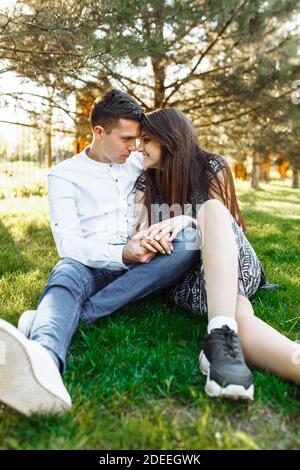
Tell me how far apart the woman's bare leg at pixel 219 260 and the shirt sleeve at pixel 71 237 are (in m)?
0.46

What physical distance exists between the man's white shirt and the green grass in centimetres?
33

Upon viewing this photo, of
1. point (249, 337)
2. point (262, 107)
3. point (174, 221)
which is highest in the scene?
point (262, 107)

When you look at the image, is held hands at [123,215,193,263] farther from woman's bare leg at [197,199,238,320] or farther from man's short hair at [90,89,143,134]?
man's short hair at [90,89,143,134]

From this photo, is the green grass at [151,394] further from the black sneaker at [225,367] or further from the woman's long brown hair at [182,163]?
the woman's long brown hair at [182,163]

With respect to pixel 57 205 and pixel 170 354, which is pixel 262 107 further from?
pixel 170 354

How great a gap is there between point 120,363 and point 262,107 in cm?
623

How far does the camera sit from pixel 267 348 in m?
1.68

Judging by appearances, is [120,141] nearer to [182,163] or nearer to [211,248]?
[182,163]

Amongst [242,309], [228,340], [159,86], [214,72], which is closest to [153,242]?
[242,309]

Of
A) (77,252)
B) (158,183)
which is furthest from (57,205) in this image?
(158,183)

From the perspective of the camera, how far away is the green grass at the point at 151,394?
1.34m

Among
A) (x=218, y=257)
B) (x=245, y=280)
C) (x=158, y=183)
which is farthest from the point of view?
(x=158, y=183)

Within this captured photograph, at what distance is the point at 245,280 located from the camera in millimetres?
2145

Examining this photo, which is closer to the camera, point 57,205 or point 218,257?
point 218,257
